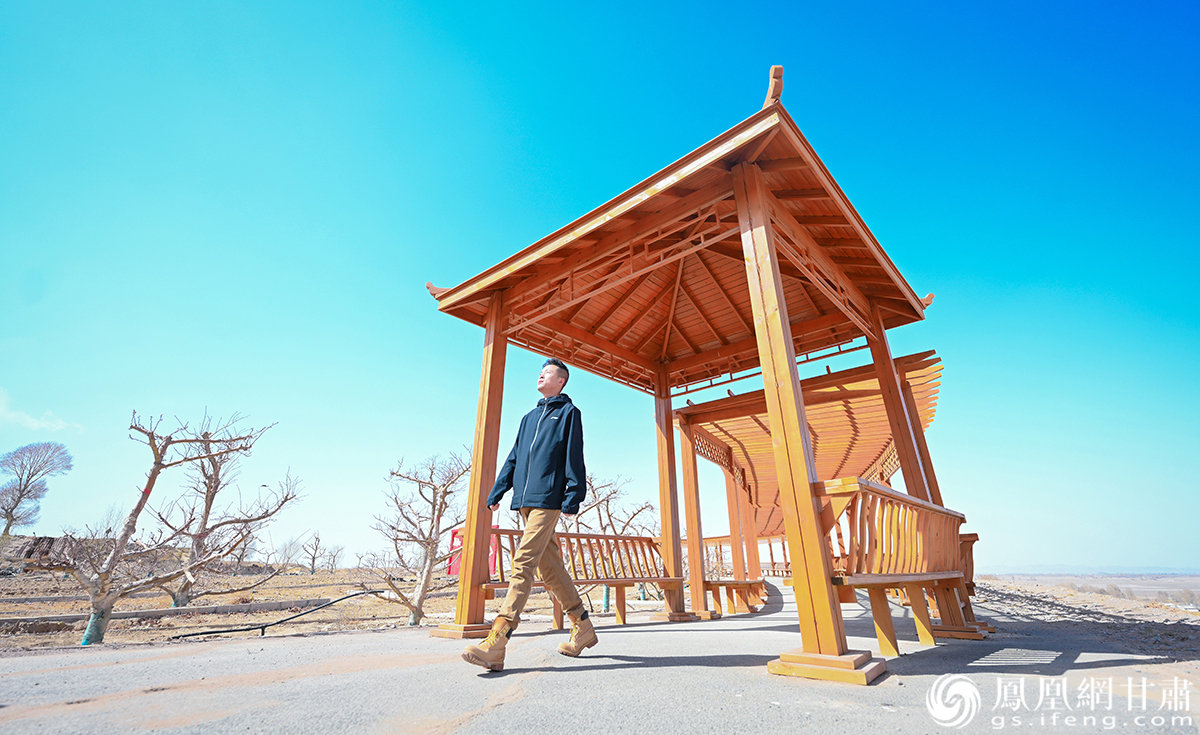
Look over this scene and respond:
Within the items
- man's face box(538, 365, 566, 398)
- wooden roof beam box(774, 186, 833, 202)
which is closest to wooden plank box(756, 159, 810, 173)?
wooden roof beam box(774, 186, 833, 202)

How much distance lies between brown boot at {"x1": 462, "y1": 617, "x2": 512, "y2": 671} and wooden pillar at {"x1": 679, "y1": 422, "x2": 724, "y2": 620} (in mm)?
5035

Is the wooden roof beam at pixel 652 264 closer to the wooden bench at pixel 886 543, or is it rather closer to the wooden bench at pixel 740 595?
the wooden bench at pixel 886 543

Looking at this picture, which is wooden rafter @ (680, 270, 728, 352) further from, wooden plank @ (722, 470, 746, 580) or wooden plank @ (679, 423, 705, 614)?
wooden plank @ (722, 470, 746, 580)

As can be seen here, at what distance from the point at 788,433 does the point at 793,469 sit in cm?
23

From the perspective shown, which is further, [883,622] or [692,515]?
[692,515]

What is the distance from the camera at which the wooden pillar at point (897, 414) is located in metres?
5.89

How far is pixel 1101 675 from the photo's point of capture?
274 centimetres

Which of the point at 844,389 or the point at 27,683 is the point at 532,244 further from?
the point at 844,389

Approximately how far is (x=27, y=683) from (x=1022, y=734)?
422 cm

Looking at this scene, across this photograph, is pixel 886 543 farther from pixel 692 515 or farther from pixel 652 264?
pixel 692 515

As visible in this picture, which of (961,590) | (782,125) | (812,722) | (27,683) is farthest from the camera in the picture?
(961,590)

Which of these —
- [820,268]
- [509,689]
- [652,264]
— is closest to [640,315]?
[652,264]

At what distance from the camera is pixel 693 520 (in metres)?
8.01

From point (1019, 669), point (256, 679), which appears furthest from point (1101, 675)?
point (256, 679)
